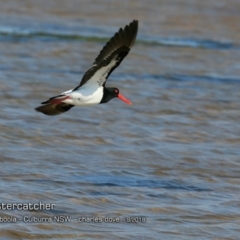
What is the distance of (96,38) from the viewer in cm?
1791

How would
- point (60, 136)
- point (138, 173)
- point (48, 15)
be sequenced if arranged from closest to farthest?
point (138, 173) < point (60, 136) < point (48, 15)

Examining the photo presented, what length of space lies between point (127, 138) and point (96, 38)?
7.79 m

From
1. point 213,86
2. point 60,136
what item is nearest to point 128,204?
point 60,136

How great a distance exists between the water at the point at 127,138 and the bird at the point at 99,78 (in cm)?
69

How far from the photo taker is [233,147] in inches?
405

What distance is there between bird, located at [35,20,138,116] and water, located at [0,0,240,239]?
69 centimetres

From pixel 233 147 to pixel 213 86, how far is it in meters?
3.76

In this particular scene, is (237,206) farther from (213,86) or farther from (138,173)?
(213,86)

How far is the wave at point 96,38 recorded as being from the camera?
17.5 metres

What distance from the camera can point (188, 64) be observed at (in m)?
15.9

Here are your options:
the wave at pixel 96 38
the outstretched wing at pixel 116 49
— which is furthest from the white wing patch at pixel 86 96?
the wave at pixel 96 38

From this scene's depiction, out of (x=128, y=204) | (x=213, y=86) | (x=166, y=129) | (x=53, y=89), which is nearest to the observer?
(x=128, y=204)

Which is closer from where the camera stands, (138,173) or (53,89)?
(138,173)

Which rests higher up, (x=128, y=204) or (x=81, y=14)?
(x=81, y=14)
